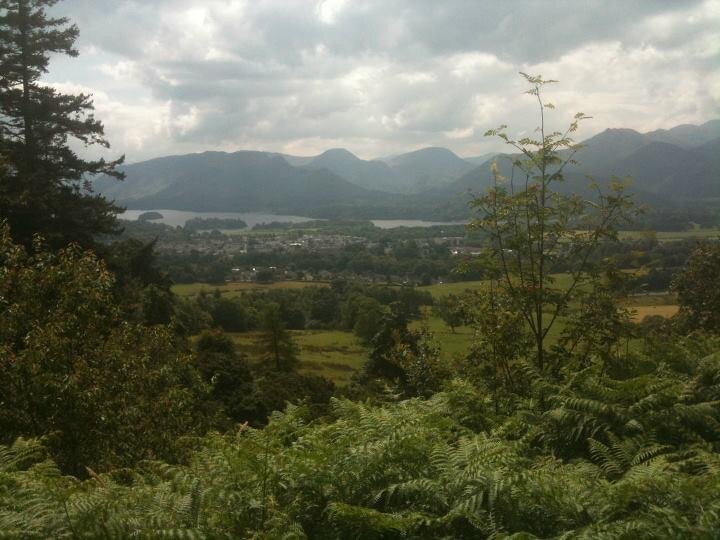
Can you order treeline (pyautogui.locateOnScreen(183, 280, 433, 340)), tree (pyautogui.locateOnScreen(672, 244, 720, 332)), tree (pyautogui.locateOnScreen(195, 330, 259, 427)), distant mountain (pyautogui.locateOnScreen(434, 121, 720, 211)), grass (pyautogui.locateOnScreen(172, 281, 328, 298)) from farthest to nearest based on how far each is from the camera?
distant mountain (pyautogui.locateOnScreen(434, 121, 720, 211)) < grass (pyautogui.locateOnScreen(172, 281, 328, 298)) < treeline (pyautogui.locateOnScreen(183, 280, 433, 340)) < tree (pyautogui.locateOnScreen(195, 330, 259, 427)) < tree (pyautogui.locateOnScreen(672, 244, 720, 332))

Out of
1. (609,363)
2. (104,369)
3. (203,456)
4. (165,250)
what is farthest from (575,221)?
(165,250)

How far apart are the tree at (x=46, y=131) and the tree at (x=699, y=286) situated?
72.1 feet

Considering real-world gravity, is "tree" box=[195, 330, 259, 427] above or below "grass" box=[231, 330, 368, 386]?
above

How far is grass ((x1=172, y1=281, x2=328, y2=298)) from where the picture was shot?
65938 millimetres

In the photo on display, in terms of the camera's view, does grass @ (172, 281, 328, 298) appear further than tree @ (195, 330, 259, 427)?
Yes

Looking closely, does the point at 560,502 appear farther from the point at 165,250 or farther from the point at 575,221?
the point at 165,250

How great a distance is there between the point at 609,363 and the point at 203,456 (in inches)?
230

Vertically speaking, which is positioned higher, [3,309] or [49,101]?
[49,101]

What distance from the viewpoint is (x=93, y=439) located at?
789cm

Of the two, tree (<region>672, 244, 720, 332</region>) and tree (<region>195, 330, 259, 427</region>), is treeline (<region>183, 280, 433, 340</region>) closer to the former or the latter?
tree (<region>195, 330, 259, 427</region>)

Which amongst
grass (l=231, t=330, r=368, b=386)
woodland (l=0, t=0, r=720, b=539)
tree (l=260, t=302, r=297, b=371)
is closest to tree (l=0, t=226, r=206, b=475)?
woodland (l=0, t=0, r=720, b=539)

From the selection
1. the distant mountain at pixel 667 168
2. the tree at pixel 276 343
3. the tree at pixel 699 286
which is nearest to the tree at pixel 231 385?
the tree at pixel 276 343

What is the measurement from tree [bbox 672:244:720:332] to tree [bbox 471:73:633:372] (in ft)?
25.9

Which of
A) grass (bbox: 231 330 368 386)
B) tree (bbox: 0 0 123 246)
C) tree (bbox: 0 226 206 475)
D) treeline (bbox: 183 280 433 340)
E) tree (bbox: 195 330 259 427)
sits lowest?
grass (bbox: 231 330 368 386)
